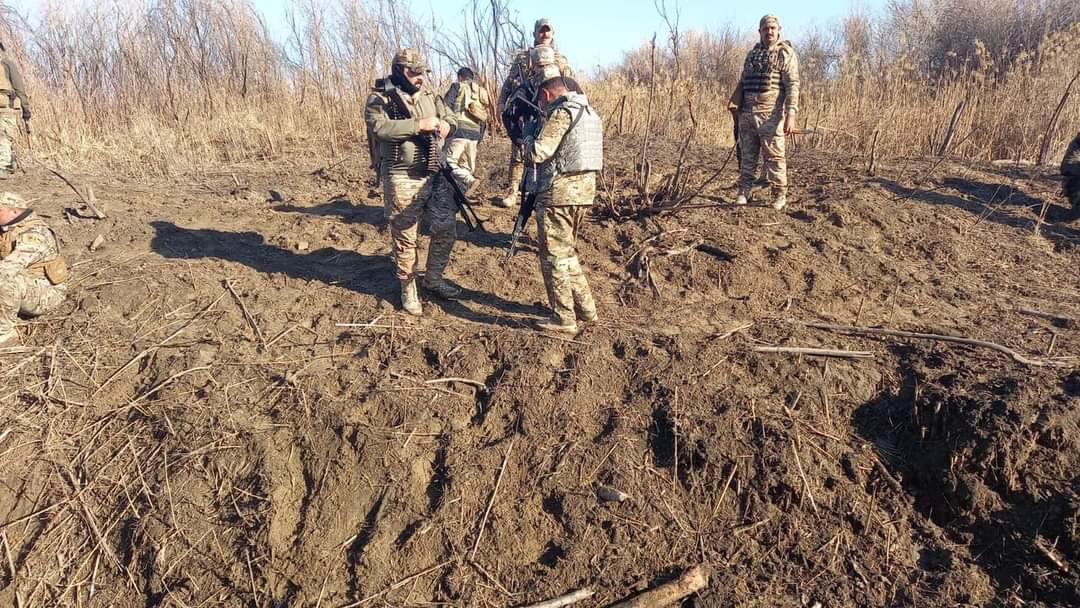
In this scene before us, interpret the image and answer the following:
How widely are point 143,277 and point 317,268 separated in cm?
123

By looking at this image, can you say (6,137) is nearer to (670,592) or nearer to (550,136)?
(550,136)

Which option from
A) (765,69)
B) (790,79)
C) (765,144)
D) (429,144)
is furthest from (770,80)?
(429,144)

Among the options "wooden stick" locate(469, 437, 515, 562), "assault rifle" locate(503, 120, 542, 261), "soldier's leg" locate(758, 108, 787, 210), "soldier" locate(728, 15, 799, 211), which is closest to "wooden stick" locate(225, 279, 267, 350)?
"assault rifle" locate(503, 120, 542, 261)

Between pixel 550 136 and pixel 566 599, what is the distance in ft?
7.76

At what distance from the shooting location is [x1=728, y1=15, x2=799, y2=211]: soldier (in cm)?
529

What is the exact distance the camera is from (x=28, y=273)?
427cm

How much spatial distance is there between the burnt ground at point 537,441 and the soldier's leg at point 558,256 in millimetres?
217

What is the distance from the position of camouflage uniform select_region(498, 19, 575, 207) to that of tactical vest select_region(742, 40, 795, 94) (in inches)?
63.6

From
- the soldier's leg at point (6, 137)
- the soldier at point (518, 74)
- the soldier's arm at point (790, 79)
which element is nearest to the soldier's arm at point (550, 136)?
the soldier at point (518, 74)

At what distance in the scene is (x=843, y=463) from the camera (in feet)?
9.84

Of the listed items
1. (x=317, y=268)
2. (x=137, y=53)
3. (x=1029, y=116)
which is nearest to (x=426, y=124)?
(x=317, y=268)

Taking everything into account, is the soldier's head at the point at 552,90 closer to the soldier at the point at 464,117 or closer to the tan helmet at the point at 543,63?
the tan helmet at the point at 543,63

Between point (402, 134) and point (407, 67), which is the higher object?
point (407, 67)

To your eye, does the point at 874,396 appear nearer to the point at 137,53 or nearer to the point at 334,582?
the point at 334,582
